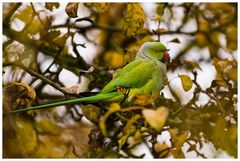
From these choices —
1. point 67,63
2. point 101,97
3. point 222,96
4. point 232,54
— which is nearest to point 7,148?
point 67,63

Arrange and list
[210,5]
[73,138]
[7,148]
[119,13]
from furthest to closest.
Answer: [119,13] < [210,5] < [73,138] < [7,148]

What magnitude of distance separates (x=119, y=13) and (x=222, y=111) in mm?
3325

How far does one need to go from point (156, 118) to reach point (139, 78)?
3.36ft

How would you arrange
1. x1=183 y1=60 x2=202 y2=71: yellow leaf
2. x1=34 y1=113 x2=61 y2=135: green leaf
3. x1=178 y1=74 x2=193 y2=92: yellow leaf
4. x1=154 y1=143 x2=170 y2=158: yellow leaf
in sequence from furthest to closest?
x1=34 y1=113 x2=61 y2=135: green leaf → x1=183 y1=60 x2=202 y2=71: yellow leaf → x1=178 y1=74 x2=193 y2=92: yellow leaf → x1=154 y1=143 x2=170 y2=158: yellow leaf

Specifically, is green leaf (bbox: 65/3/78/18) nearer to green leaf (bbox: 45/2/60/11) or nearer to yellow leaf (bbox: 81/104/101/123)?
green leaf (bbox: 45/2/60/11)

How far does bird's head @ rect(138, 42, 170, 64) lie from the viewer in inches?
165

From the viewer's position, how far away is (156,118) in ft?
9.45

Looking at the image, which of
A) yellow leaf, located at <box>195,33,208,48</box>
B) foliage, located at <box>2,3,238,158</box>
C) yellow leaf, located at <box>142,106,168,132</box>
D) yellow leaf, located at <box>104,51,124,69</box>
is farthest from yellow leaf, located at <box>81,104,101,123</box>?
yellow leaf, located at <box>195,33,208,48</box>

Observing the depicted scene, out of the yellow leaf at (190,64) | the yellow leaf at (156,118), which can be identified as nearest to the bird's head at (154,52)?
the yellow leaf at (190,64)

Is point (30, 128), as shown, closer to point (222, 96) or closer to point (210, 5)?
point (222, 96)

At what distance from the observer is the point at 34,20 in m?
4.68

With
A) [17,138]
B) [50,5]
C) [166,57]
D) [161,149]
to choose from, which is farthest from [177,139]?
[50,5]

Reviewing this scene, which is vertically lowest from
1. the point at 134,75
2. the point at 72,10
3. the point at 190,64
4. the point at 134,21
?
the point at 190,64

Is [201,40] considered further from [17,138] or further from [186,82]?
[17,138]
